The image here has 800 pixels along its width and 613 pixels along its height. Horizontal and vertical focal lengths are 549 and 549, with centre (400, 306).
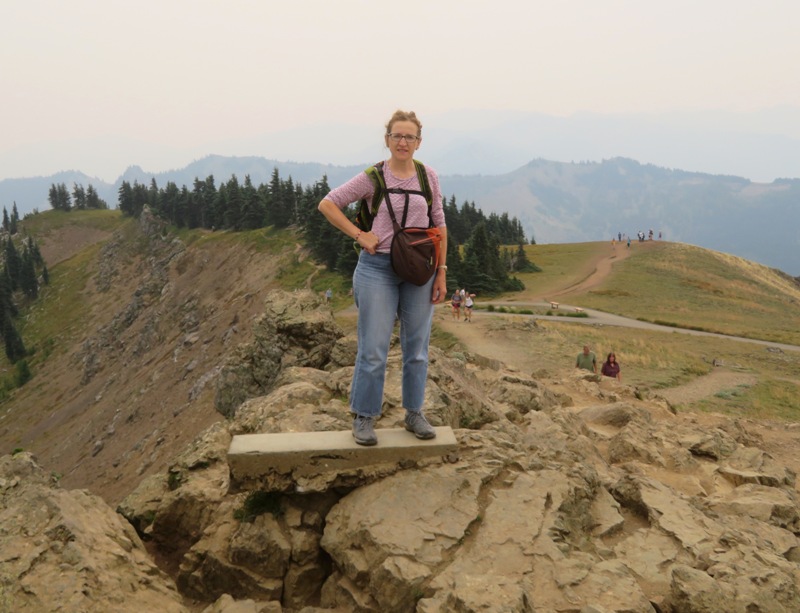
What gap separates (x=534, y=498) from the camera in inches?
245

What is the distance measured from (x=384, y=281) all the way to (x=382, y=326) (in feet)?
1.67

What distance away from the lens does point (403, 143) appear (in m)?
6.01

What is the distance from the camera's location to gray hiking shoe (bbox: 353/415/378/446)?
6289mm

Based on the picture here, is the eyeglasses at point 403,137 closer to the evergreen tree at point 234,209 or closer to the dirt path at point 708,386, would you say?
the dirt path at point 708,386

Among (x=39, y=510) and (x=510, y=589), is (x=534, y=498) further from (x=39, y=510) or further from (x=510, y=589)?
(x=39, y=510)

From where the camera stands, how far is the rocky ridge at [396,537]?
198 inches

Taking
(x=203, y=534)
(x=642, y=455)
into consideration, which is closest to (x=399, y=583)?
(x=203, y=534)

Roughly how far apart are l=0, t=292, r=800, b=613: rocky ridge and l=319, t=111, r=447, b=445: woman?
100 centimetres

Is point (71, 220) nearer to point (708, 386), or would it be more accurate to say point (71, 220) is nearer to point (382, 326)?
point (708, 386)

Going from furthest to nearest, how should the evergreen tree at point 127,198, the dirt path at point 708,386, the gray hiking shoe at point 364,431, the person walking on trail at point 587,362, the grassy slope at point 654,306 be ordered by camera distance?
the evergreen tree at point 127,198
the grassy slope at point 654,306
the dirt path at point 708,386
the person walking on trail at point 587,362
the gray hiking shoe at point 364,431

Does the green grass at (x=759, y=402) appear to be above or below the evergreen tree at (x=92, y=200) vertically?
below

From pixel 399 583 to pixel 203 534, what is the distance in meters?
2.75

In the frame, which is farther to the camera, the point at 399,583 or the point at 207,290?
the point at 207,290

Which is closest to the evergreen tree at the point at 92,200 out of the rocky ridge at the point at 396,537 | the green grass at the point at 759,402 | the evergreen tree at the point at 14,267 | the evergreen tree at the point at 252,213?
the evergreen tree at the point at 14,267
